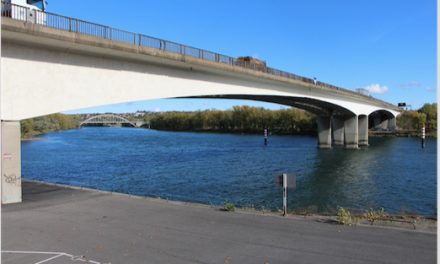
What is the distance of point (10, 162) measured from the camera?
52.0 ft

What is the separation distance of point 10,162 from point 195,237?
30.5 ft

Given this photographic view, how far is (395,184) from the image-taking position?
30.2 metres

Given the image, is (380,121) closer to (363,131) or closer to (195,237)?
(363,131)

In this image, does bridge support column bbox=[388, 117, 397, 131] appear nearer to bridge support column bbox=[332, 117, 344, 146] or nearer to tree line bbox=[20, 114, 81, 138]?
bridge support column bbox=[332, 117, 344, 146]

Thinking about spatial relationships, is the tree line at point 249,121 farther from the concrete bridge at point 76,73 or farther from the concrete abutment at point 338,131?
the concrete bridge at point 76,73

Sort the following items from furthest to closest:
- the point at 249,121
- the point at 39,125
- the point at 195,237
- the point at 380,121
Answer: the point at 249,121
the point at 39,125
the point at 380,121
the point at 195,237

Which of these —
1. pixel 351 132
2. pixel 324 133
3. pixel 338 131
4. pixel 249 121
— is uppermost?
pixel 249 121

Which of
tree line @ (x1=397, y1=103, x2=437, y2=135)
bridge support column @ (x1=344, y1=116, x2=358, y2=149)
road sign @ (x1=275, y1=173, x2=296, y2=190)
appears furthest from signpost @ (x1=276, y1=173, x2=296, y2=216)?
tree line @ (x1=397, y1=103, x2=437, y2=135)

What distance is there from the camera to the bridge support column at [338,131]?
72.7 metres

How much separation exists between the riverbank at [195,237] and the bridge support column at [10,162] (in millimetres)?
1493

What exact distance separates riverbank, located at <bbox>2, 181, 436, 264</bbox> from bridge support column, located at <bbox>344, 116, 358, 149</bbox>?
198 ft

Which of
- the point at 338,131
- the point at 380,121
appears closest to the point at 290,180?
the point at 338,131

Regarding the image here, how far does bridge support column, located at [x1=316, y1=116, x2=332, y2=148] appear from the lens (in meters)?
71.2

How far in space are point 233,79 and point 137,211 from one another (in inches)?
846
